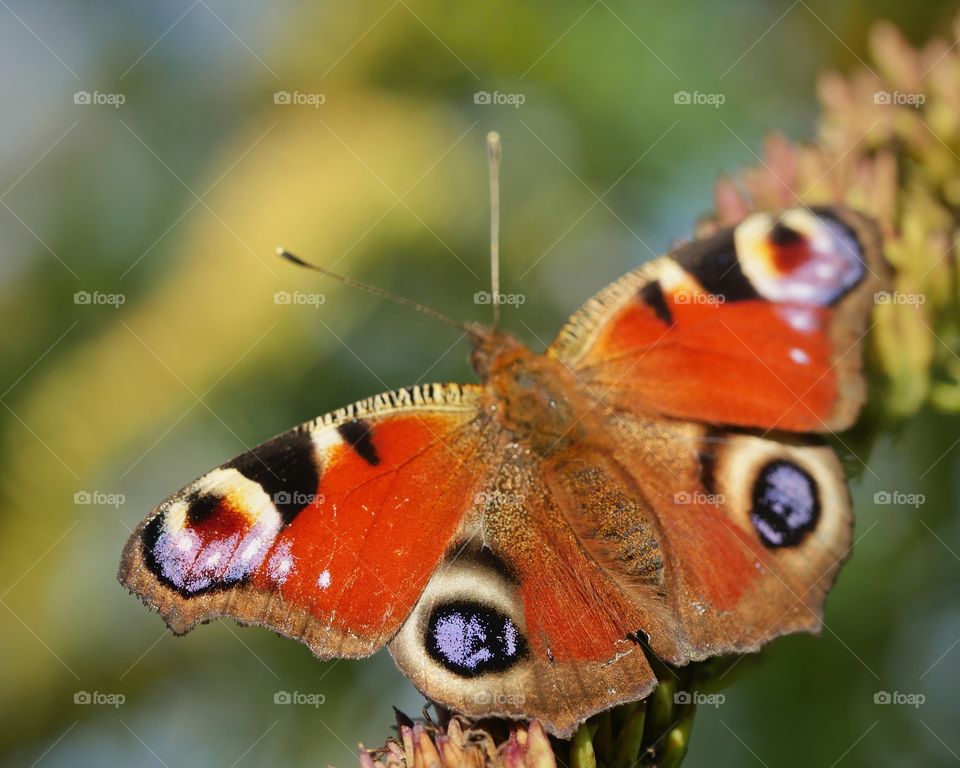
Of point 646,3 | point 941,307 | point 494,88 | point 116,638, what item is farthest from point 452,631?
point 646,3

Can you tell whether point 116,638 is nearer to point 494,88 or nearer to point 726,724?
point 726,724

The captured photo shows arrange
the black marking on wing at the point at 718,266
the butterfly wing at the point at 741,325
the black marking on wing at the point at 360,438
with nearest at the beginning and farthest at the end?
the black marking on wing at the point at 360,438
the butterfly wing at the point at 741,325
the black marking on wing at the point at 718,266

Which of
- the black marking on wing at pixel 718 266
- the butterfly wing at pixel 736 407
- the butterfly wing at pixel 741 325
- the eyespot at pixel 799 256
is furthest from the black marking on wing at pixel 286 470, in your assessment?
the eyespot at pixel 799 256

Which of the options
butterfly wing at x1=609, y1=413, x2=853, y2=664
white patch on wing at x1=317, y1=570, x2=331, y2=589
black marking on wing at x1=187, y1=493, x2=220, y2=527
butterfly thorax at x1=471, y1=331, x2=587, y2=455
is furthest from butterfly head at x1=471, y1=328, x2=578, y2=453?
black marking on wing at x1=187, y1=493, x2=220, y2=527

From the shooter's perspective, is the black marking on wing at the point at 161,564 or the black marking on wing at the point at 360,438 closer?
the black marking on wing at the point at 161,564

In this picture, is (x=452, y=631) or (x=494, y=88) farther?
(x=494, y=88)

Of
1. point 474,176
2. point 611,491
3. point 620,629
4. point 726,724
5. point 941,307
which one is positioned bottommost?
point 726,724

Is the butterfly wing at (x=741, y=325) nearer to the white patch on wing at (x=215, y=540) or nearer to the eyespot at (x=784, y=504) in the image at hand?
the eyespot at (x=784, y=504)

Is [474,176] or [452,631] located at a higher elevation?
[474,176]
